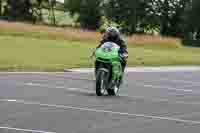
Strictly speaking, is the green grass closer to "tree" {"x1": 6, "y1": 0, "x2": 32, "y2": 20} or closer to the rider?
the rider

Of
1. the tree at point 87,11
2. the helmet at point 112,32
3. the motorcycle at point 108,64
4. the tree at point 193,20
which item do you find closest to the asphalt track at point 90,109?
the motorcycle at point 108,64

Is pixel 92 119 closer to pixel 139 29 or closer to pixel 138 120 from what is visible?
pixel 138 120

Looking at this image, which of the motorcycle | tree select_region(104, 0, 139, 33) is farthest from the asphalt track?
tree select_region(104, 0, 139, 33)

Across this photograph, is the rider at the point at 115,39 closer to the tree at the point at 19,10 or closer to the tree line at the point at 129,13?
the tree line at the point at 129,13

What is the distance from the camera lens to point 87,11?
11919 centimetres

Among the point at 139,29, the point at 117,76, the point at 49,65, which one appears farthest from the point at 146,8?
the point at 117,76

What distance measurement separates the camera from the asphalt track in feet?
38.9

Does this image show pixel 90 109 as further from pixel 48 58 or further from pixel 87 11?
pixel 87 11

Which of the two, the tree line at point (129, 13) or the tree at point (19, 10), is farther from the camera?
the tree line at point (129, 13)

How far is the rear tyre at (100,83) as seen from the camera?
17781mm

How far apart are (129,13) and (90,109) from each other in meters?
107

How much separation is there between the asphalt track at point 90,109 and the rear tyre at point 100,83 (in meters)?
0.28

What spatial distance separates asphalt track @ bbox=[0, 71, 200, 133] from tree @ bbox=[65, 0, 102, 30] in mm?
94755

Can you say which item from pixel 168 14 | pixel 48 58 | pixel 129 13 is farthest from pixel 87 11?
pixel 48 58
